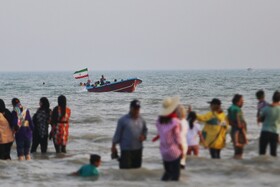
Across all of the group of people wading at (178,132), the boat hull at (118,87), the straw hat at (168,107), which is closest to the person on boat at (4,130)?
the group of people wading at (178,132)

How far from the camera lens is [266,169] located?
9992 mm

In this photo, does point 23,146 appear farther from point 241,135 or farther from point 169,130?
point 169,130

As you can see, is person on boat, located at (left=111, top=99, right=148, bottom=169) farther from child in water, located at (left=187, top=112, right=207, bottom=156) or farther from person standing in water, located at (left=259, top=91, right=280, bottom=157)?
person standing in water, located at (left=259, top=91, right=280, bottom=157)

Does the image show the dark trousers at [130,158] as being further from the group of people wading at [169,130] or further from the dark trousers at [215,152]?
the dark trousers at [215,152]

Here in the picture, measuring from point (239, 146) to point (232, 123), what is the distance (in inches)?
23.5

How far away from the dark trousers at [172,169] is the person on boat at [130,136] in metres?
0.66

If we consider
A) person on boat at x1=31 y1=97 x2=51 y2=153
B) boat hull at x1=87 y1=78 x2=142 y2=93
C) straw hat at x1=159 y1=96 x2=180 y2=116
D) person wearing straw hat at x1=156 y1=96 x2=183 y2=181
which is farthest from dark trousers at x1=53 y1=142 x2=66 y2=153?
boat hull at x1=87 y1=78 x2=142 y2=93

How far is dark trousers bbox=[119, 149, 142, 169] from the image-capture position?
354 inches

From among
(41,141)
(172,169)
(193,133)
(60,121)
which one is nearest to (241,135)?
(193,133)

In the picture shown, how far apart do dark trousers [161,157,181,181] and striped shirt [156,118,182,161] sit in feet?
0.45

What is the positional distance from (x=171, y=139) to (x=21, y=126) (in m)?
4.99

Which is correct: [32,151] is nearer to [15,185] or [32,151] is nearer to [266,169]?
[15,185]

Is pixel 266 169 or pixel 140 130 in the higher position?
pixel 140 130

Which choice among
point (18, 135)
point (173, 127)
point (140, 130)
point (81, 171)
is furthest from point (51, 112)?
point (173, 127)
